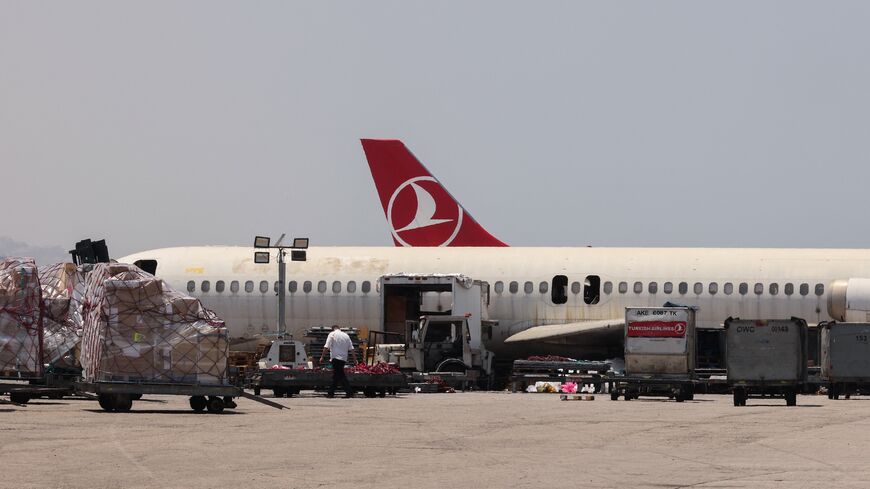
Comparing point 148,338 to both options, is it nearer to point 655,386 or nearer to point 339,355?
point 339,355

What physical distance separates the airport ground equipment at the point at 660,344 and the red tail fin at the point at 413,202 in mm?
14034

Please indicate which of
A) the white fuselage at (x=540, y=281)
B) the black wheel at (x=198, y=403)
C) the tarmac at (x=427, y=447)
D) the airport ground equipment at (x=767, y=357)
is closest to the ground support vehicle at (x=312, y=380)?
the tarmac at (x=427, y=447)

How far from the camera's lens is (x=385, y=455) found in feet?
49.9

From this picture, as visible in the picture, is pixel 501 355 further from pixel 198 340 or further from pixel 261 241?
pixel 198 340

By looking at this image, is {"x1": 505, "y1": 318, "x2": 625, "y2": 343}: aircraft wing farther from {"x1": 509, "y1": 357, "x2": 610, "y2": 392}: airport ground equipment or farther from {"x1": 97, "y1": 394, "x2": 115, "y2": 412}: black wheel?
{"x1": 97, "y1": 394, "x2": 115, "y2": 412}: black wheel

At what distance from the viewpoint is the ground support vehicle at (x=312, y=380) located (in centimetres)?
2989

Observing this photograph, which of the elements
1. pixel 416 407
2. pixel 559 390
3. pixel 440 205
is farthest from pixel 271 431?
pixel 440 205

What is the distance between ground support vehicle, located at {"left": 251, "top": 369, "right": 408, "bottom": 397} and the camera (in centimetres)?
2989

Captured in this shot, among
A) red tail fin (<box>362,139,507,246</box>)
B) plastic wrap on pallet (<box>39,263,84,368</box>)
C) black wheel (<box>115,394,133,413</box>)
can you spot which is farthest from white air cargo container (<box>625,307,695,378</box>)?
red tail fin (<box>362,139,507,246</box>)

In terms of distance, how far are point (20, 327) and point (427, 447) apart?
10.6 meters

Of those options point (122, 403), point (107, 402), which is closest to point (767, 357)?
point (122, 403)

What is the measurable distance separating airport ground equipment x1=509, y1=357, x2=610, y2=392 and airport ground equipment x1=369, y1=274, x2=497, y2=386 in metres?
1.13

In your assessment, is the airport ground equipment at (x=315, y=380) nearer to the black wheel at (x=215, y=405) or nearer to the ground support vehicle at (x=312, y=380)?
the ground support vehicle at (x=312, y=380)

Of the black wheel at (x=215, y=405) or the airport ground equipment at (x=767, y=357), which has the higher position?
the airport ground equipment at (x=767, y=357)
